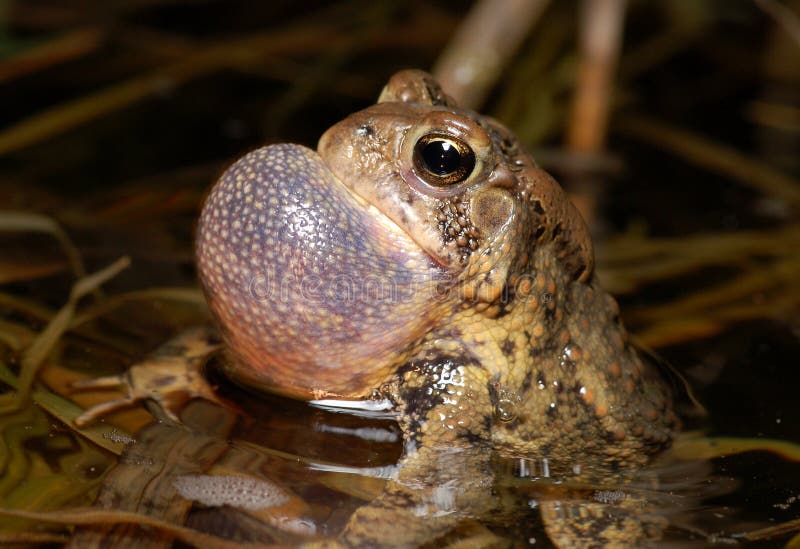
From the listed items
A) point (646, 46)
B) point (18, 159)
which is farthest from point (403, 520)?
point (646, 46)

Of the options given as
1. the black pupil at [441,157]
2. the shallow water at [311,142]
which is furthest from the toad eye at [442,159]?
the shallow water at [311,142]

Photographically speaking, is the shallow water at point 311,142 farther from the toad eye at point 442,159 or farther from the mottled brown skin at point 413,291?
the toad eye at point 442,159

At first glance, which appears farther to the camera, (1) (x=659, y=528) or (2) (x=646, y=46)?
(2) (x=646, y=46)

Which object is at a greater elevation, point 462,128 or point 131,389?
point 462,128

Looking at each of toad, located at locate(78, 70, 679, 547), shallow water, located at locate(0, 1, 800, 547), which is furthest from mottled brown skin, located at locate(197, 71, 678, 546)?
shallow water, located at locate(0, 1, 800, 547)

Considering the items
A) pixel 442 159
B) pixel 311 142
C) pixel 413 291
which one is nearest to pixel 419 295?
pixel 413 291

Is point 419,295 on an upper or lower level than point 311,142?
lower

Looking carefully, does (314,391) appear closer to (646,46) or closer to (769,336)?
(769,336)

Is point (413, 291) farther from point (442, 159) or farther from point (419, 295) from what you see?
point (442, 159)
